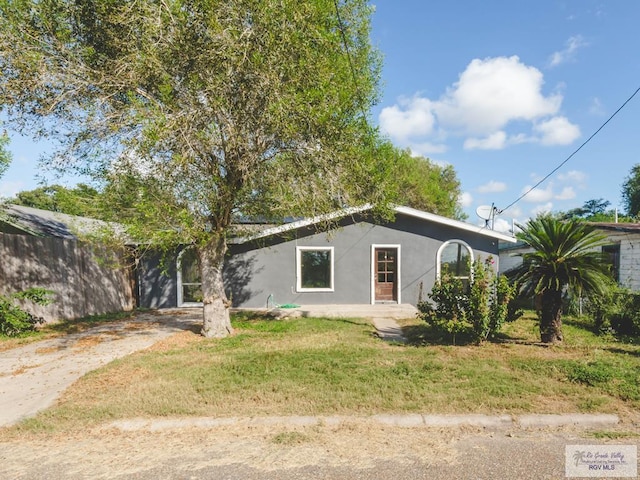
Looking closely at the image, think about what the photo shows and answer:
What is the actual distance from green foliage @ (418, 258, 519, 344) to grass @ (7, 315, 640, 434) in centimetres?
42

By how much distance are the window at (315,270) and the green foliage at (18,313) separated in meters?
7.04

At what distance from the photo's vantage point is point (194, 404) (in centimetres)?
454

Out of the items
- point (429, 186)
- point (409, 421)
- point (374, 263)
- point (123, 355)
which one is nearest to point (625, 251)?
point (374, 263)

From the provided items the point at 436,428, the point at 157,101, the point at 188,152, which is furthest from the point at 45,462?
the point at 157,101

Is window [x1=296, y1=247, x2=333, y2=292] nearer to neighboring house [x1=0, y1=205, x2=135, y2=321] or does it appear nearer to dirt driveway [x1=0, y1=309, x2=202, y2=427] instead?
dirt driveway [x1=0, y1=309, x2=202, y2=427]

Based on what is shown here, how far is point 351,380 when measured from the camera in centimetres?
524

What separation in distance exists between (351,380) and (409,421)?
1247 millimetres

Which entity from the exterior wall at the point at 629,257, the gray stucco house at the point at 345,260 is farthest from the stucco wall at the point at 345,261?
the exterior wall at the point at 629,257

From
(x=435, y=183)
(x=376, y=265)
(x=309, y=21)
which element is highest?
(x=435, y=183)

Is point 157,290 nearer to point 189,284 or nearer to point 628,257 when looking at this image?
point 189,284

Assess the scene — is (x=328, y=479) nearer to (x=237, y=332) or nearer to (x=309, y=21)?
(x=237, y=332)

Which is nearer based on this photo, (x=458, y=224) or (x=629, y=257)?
(x=629, y=257)

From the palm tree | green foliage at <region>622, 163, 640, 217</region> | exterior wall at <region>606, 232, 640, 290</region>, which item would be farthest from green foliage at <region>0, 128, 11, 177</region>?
green foliage at <region>622, 163, 640, 217</region>

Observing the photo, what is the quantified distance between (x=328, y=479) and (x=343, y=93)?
22.5 ft
